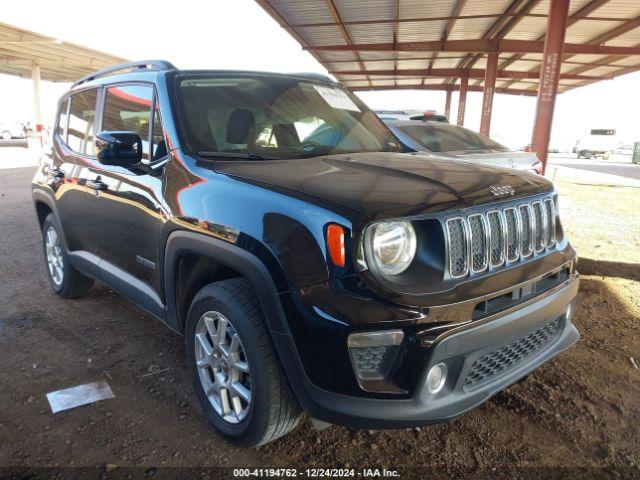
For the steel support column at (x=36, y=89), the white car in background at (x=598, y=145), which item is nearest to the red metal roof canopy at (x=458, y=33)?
the white car in background at (x=598, y=145)

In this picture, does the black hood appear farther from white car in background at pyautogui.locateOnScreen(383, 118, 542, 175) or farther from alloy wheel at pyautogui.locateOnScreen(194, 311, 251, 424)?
white car in background at pyautogui.locateOnScreen(383, 118, 542, 175)

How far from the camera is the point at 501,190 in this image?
224 centimetres

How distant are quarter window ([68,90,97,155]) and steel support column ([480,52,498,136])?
624 inches

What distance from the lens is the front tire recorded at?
2051 mm

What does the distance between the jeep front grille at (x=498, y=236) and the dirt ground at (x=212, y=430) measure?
939 mm

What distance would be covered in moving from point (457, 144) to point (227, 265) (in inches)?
199

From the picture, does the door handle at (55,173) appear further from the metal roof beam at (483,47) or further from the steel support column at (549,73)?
the metal roof beam at (483,47)

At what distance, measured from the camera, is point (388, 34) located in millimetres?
15945

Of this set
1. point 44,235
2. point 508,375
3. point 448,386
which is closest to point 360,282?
point 448,386

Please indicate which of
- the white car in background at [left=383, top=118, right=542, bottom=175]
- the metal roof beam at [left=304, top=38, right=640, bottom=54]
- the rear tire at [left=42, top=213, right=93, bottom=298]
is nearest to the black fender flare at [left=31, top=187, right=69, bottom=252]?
the rear tire at [left=42, top=213, right=93, bottom=298]

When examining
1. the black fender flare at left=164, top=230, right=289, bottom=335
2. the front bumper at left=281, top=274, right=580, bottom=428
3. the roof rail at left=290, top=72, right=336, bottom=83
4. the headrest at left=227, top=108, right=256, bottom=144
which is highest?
the roof rail at left=290, top=72, right=336, bottom=83

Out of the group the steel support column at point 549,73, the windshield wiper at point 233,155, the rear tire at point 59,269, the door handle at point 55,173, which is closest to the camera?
the windshield wiper at point 233,155

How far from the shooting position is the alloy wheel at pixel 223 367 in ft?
7.37

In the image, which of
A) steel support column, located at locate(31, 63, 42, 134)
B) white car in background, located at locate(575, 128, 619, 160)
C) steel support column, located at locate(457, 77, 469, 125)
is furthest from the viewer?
white car in background, located at locate(575, 128, 619, 160)
